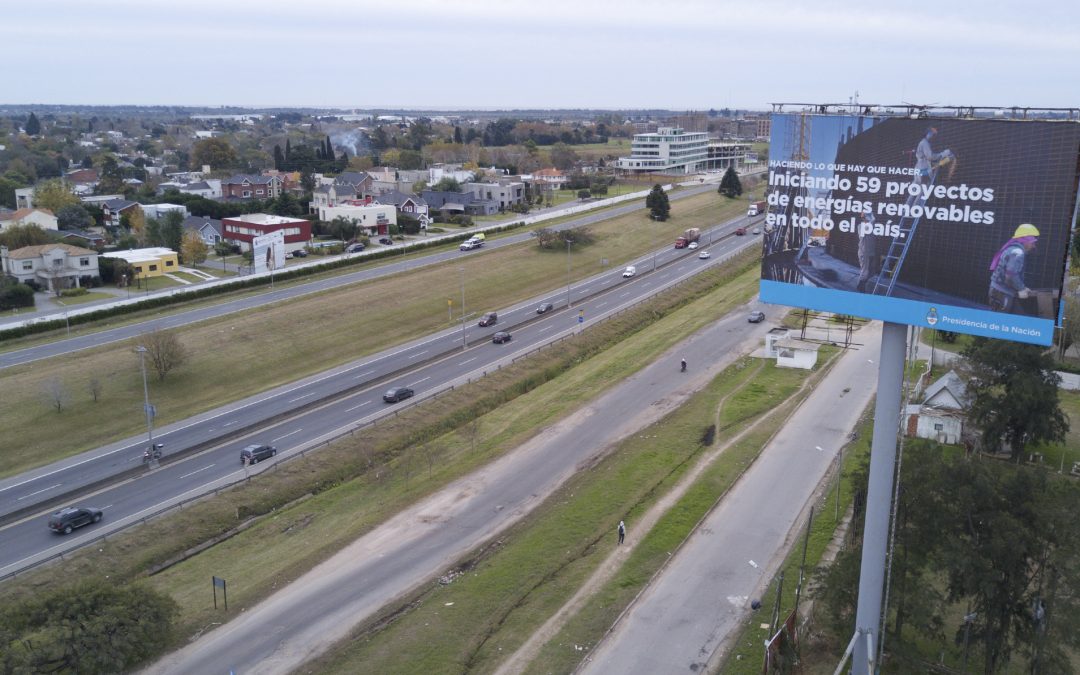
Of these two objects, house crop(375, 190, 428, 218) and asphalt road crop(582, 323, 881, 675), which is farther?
house crop(375, 190, 428, 218)

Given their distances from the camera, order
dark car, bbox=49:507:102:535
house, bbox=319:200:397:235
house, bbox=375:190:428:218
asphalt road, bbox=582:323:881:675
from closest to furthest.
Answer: asphalt road, bbox=582:323:881:675, dark car, bbox=49:507:102:535, house, bbox=319:200:397:235, house, bbox=375:190:428:218

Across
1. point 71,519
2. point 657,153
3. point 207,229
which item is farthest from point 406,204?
point 657,153

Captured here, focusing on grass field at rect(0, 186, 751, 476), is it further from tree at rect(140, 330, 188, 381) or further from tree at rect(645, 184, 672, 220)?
tree at rect(645, 184, 672, 220)

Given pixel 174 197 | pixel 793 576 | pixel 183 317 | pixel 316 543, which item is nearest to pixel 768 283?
pixel 793 576

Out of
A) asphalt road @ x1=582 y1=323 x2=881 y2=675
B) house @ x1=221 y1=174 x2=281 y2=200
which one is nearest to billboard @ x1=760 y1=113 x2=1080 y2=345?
asphalt road @ x1=582 y1=323 x2=881 y2=675

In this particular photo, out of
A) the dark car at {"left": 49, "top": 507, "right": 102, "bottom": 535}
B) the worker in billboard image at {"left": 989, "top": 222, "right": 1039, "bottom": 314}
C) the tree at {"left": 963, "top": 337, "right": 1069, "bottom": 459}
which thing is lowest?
the dark car at {"left": 49, "top": 507, "right": 102, "bottom": 535}

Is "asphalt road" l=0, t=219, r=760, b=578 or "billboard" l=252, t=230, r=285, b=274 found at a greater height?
"billboard" l=252, t=230, r=285, b=274

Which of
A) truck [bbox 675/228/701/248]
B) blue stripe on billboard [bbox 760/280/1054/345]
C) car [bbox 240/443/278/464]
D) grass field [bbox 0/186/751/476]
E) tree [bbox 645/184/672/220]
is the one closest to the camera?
blue stripe on billboard [bbox 760/280/1054/345]

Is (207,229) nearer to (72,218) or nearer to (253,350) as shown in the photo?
(72,218)

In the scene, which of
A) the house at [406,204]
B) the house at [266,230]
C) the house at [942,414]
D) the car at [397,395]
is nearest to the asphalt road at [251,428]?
the car at [397,395]
